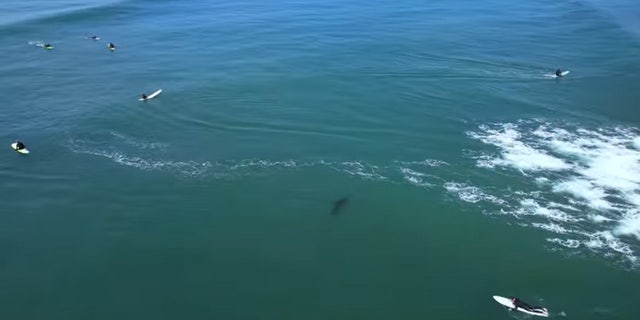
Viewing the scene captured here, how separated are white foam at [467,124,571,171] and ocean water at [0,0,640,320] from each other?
8.9 inches

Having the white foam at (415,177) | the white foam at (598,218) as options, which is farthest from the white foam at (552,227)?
the white foam at (415,177)

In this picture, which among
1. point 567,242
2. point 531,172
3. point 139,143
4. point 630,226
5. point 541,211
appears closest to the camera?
point 567,242

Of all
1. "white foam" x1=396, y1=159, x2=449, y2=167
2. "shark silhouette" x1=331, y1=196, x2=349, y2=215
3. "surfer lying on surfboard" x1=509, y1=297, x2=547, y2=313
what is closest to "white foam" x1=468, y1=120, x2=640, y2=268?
"white foam" x1=396, y1=159, x2=449, y2=167

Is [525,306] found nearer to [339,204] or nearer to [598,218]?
[598,218]

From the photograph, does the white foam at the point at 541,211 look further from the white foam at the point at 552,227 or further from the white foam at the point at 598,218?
the white foam at the point at 598,218

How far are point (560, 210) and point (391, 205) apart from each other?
40.4 feet

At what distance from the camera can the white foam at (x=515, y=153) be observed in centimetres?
4608

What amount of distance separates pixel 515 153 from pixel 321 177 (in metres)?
17.1

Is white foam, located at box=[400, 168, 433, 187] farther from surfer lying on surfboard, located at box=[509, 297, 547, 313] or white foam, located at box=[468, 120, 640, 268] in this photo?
surfer lying on surfboard, located at box=[509, 297, 547, 313]

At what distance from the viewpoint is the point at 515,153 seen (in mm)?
48125

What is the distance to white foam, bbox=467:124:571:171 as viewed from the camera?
46.1 metres

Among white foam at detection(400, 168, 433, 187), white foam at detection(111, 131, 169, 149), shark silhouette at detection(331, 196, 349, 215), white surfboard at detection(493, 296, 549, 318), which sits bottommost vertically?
white surfboard at detection(493, 296, 549, 318)

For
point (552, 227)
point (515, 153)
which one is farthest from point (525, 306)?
point (515, 153)

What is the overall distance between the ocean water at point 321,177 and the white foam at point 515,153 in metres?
0.23
